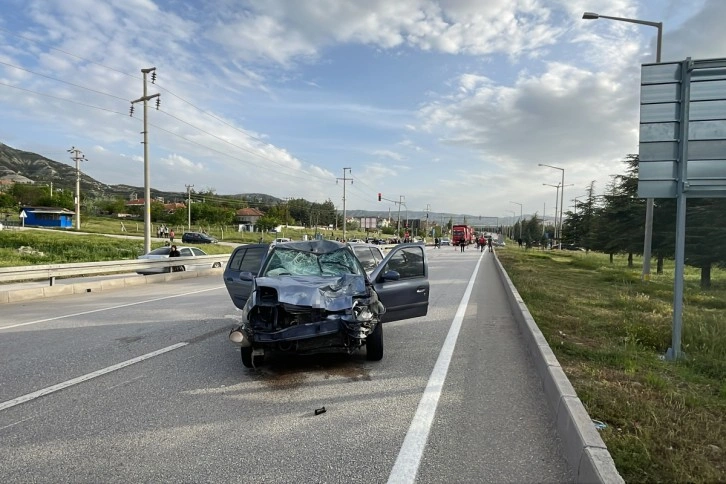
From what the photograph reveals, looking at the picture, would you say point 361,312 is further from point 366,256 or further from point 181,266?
point 181,266

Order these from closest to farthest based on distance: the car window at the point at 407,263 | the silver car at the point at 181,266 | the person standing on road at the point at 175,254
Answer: the car window at the point at 407,263 → the silver car at the point at 181,266 → the person standing on road at the point at 175,254

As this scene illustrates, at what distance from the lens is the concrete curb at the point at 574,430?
10.3 feet

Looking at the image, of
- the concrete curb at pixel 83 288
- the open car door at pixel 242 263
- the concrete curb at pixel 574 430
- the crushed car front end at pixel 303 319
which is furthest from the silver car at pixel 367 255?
the concrete curb at pixel 83 288

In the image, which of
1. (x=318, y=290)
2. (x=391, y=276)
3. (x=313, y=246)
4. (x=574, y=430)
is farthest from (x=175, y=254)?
(x=574, y=430)

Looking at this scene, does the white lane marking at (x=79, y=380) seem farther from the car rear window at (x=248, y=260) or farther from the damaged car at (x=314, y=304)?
the car rear window at (x=248, y=260)

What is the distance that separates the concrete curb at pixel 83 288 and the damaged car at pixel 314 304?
9620mm

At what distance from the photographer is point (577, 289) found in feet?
51.3

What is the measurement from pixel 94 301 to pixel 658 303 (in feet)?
47.6

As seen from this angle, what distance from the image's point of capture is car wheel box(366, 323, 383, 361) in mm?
6395

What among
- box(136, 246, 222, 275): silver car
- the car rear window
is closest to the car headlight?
the car rear window

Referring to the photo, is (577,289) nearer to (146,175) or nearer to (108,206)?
(146,175)

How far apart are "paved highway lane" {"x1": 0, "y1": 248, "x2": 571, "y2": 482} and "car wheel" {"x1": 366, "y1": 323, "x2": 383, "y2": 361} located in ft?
0.61

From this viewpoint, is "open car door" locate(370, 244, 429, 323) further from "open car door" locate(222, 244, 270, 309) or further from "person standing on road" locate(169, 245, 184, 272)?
"person standing on road" locate(169, 245, 184, 272)

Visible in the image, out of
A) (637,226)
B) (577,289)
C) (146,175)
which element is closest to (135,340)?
(577,289)
